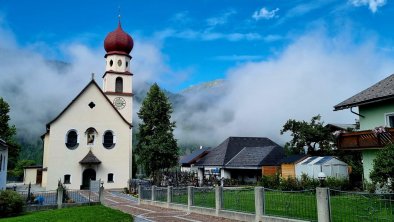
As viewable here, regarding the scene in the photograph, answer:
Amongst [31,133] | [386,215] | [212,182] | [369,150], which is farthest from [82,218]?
[31,133]

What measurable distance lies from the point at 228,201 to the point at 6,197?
11392 millimetres

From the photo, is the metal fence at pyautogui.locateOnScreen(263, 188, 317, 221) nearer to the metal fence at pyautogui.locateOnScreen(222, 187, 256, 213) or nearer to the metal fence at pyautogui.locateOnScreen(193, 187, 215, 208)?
the metal fence at pyautogui.locateOnScreen(222, 187, 256, 213)

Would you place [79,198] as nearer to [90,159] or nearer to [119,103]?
[90,159]

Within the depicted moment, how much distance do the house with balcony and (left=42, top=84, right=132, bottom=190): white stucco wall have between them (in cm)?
2502

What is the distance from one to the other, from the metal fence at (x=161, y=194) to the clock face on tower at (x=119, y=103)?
86.4ft

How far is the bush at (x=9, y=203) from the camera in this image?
18484 mm

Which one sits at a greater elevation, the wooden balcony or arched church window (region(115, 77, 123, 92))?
arched church window (region(115, 77, 123, 92))

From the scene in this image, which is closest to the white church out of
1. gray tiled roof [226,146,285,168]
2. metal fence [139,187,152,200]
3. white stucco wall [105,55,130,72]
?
white stucco wall [105,55,130,72]

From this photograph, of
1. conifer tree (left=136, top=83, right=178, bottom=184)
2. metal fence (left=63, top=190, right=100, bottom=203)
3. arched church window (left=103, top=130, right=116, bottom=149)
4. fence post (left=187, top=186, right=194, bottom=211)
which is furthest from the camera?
arched church window (left=103, top=130, right=116, bottom=149)

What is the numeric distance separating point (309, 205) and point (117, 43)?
3862cm

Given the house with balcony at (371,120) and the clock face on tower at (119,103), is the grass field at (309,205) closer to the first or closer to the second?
the house with balcony at (371,120)

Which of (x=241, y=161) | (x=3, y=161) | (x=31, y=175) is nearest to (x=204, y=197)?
(x=3, y=161)

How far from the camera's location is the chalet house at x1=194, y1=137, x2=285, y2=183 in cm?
3916

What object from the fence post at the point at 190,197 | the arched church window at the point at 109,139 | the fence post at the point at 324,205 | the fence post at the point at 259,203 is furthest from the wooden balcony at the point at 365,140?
the arched church window at the point at 109,139
